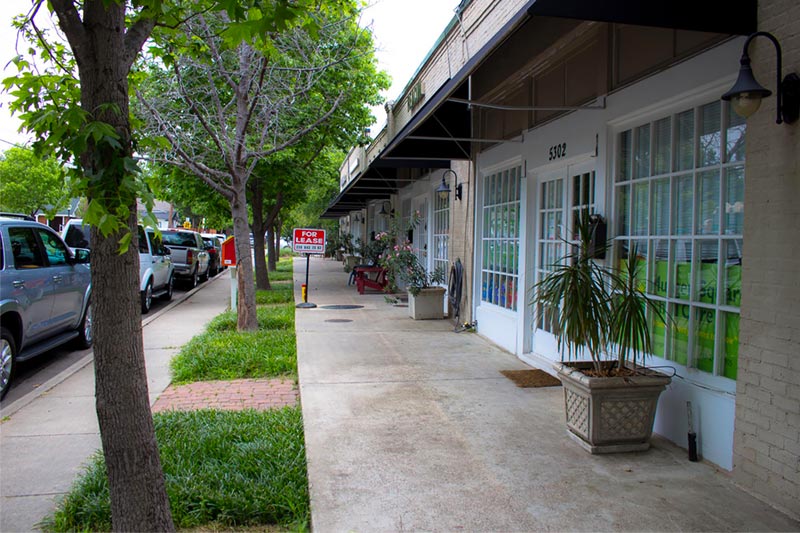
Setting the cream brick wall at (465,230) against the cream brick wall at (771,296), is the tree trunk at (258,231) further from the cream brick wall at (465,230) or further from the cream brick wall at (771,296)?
the cream brick wall at (771,296)

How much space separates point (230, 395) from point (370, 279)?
415 inches

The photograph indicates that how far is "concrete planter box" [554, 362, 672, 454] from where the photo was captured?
4152 mm

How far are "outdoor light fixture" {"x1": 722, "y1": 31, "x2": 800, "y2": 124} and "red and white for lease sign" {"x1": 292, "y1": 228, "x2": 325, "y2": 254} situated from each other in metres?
10.1

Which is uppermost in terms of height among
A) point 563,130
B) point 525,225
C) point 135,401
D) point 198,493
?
point 563,130

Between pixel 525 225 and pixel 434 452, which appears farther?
pixel 525 225

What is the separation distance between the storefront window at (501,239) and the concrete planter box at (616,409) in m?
3.48

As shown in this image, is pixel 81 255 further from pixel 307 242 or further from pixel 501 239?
pixel 501 239

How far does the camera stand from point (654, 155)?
4848mm

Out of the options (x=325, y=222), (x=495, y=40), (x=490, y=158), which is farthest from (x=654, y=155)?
(x=325, y=222)

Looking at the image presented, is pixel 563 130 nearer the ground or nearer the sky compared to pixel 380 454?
nearer the sky

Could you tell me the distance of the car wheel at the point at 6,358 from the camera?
5.92m

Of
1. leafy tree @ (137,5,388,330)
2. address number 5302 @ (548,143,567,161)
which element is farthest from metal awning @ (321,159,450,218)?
address number 5302 @ (548,143,567,161)

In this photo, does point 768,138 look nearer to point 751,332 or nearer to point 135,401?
point 751,332

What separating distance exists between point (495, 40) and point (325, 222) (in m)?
48.3
